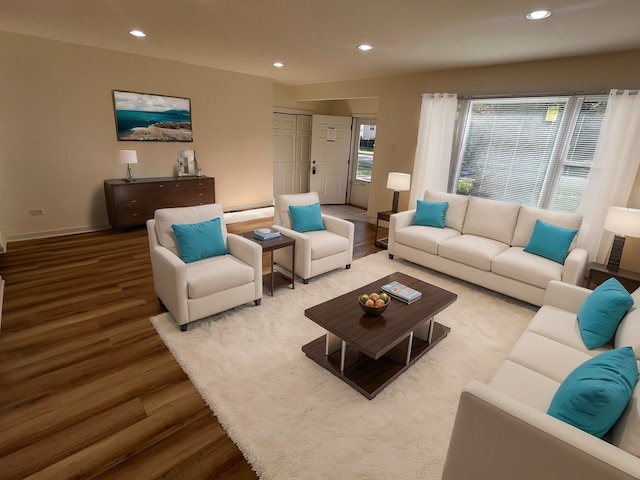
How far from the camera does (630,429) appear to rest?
1241mm

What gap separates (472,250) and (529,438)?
2777mm

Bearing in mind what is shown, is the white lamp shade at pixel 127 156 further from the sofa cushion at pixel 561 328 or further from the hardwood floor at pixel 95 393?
the sofa cushion at pixel 561 328

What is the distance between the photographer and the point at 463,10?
2.63 m

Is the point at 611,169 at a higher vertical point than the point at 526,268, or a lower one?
higher

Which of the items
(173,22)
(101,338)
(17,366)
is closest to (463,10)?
(173,22)

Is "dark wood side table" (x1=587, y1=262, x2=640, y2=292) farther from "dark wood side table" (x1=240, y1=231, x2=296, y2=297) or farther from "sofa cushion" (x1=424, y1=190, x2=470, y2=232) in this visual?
"dark wood side table" (x1=240, y1=231, x2=296, y2=297)

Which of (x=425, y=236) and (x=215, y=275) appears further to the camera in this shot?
(x=425, y=236)

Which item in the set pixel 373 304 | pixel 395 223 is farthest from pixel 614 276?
pixel 373 304

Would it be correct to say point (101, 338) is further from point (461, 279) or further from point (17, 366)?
point (461, 279)

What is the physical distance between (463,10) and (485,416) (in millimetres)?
2865

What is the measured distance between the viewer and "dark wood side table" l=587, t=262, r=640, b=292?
3.30 m

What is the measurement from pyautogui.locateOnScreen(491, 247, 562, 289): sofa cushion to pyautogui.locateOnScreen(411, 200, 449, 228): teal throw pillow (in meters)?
0.99

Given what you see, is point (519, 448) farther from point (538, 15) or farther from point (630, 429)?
point (538, 15)

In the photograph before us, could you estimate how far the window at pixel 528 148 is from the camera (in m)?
4.02
